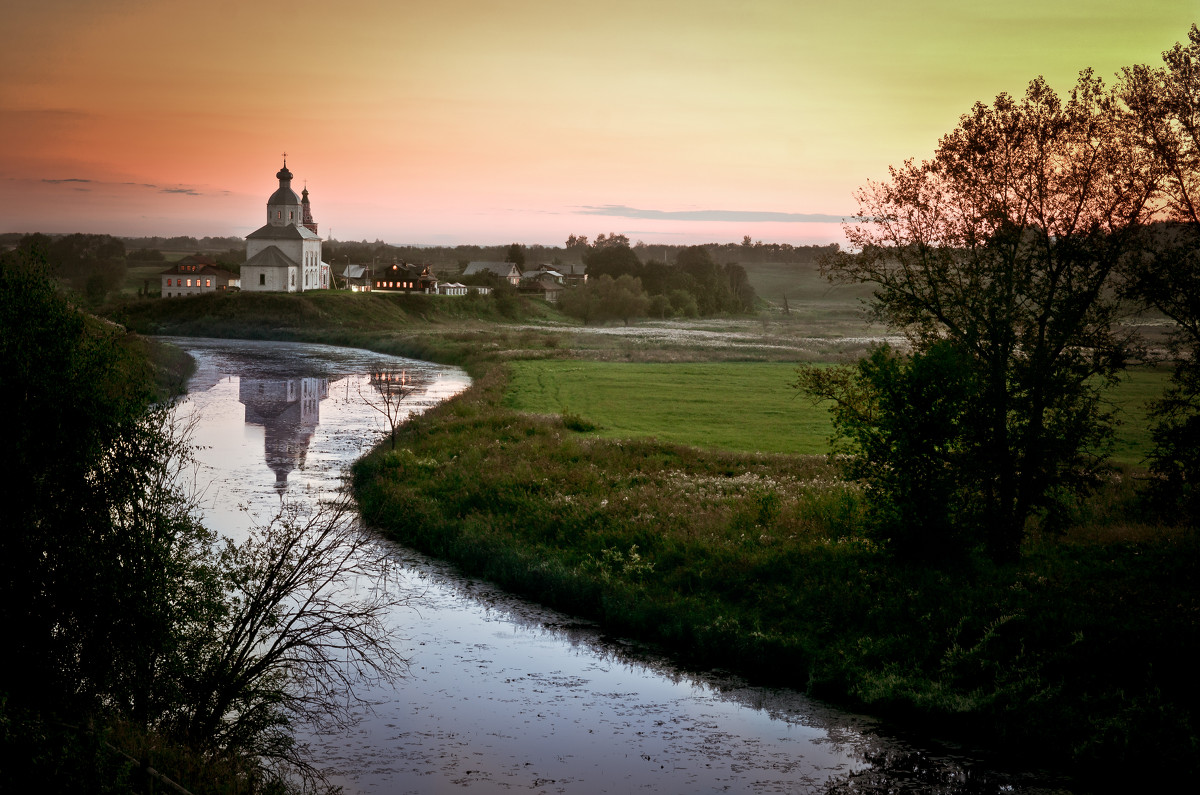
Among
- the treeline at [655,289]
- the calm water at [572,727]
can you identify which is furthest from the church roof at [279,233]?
the calm water at [572,727]

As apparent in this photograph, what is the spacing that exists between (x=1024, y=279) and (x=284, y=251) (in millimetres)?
127694

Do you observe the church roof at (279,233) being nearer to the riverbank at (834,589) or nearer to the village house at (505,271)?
the village house at (505,271)

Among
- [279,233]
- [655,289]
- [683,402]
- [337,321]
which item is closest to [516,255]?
[655,289]

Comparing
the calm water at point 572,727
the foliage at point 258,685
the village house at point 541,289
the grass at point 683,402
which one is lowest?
the calm water at point 572,727

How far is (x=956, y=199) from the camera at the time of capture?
1916cm

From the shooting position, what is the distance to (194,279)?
141m

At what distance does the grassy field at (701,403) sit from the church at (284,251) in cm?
6903

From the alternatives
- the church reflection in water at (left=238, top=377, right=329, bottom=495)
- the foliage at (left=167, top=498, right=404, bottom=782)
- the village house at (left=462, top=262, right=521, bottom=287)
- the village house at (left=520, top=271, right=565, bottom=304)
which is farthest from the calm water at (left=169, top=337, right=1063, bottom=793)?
the village house at (left=462, top=262, right=521, bottom=287)

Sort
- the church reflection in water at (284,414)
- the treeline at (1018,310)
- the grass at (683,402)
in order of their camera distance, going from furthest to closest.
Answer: the grass at (683,402) < the church reflection in water at (284,414) < the treeline at (1018,310)

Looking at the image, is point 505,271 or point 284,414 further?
point 505,271

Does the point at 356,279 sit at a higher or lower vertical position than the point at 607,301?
higher

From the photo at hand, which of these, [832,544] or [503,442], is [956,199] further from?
[503,442]

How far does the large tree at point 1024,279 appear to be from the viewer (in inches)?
700

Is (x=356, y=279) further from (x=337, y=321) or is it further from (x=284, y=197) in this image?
(x=337, y=321)
